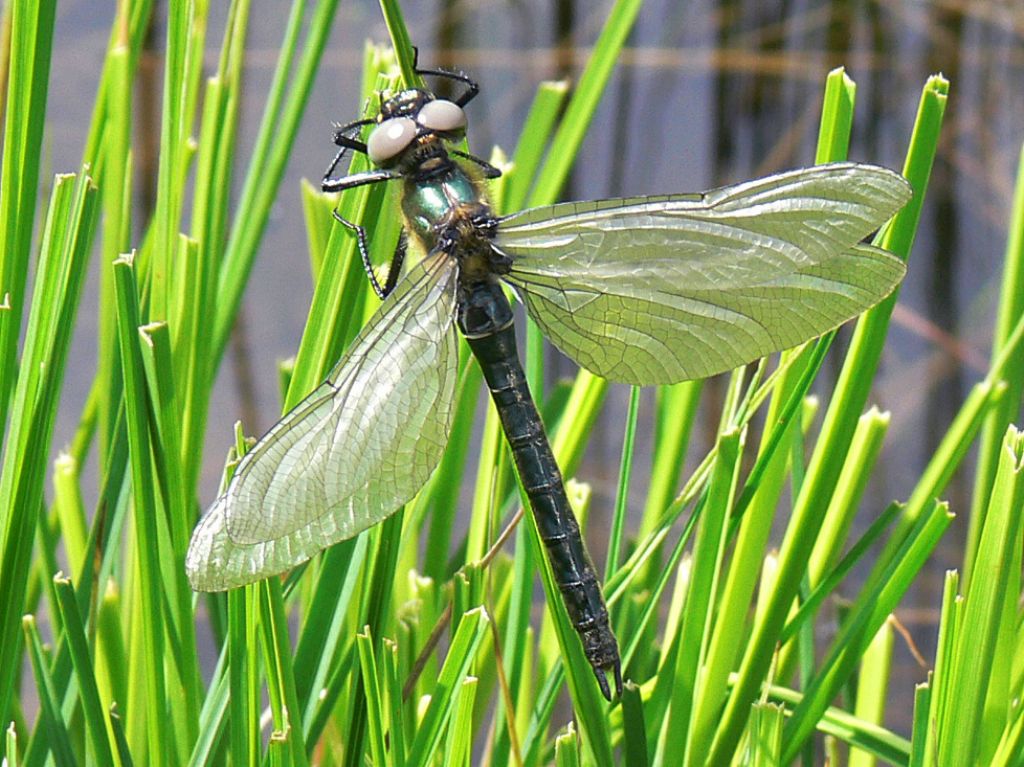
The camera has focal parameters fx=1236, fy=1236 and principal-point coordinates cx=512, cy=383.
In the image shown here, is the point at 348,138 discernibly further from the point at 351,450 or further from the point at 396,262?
the point at 351,450

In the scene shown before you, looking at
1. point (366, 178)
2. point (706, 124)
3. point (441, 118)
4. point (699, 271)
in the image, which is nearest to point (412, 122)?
point (441, 118)

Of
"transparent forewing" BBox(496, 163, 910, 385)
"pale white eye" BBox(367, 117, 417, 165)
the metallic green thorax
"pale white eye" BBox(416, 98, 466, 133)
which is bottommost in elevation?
"transparent forewing" BBox(496, 163, 910, 385)

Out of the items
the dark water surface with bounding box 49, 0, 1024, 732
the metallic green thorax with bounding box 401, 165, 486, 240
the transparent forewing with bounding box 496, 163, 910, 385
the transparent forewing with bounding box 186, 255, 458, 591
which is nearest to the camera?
the transparent forewing with bounding box 186, 255, 458, 591

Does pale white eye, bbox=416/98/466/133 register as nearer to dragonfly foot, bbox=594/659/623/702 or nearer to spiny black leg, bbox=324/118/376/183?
spiny black leg, bbox=324/118/376/183

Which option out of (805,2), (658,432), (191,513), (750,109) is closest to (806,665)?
(658,432)

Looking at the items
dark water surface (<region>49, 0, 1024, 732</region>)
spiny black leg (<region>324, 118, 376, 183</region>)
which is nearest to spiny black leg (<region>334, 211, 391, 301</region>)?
spiny black leg (<region>324, 118, 376, 183</region>)

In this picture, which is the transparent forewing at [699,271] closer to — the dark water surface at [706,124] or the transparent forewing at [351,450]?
the transparent forewing at [351,450]
